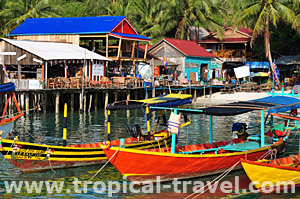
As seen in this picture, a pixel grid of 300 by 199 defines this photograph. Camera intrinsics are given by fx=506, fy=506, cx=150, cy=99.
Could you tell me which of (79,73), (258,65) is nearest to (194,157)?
(79,73)

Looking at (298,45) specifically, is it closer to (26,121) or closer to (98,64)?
(98,64)

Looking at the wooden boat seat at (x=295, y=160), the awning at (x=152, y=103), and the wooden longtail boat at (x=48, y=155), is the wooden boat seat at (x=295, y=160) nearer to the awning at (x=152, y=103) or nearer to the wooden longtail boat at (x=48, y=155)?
the wooden longtail boat at (x=48, y=155)

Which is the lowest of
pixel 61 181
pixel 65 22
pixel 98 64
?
pixel 61 181

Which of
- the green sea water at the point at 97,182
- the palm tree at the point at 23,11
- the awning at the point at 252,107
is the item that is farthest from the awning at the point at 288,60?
the awning at the point at 252,107

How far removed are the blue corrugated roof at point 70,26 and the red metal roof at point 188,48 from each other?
9683 mm

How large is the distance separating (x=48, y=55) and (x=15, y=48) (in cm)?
277

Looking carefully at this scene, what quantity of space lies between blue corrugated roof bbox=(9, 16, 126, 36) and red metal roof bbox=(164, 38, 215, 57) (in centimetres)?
968

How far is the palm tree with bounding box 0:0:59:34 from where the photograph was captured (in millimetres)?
59425

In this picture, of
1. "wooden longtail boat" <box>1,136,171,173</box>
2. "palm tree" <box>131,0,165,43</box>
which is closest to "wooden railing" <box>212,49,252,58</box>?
"palm tree" <box>131,0,165,43</box>

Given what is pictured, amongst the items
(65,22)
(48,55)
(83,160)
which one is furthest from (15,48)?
(83,160)

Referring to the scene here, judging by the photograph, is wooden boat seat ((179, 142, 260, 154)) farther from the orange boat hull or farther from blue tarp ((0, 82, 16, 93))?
blue tarp ((0, 82, 16, 93))

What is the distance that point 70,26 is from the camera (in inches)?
1971

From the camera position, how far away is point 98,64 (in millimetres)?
45719

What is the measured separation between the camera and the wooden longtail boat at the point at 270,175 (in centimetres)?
1634
